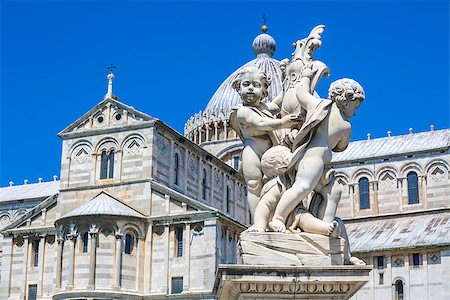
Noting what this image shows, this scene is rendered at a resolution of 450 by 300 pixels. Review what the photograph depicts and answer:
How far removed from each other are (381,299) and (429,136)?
15.7m

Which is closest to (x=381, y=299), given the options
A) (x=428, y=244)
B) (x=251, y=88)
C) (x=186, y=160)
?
(x=428, y=244)

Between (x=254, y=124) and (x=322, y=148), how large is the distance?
2.87 feet

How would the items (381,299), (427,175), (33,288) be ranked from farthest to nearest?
(427,175) → (381,299) → (33,288)

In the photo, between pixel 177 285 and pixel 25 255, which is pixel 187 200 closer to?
pixel 177 285

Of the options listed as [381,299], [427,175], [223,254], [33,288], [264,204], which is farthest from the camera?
[427,175]

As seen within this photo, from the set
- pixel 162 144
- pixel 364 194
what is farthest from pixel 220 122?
pixel 162 144

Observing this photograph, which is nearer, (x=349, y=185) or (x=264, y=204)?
(x=264, y=204)

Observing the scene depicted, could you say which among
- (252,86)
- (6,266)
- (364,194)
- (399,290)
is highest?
(364,194)

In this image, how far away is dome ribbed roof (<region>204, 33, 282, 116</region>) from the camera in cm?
6900

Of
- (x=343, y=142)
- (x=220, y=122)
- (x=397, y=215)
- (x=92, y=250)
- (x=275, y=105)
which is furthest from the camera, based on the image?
(x=220, y=122)

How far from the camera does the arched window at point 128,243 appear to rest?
47.3 m

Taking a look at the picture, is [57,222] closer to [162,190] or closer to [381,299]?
[162,190]

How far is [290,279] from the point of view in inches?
365

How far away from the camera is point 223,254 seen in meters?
46.9
